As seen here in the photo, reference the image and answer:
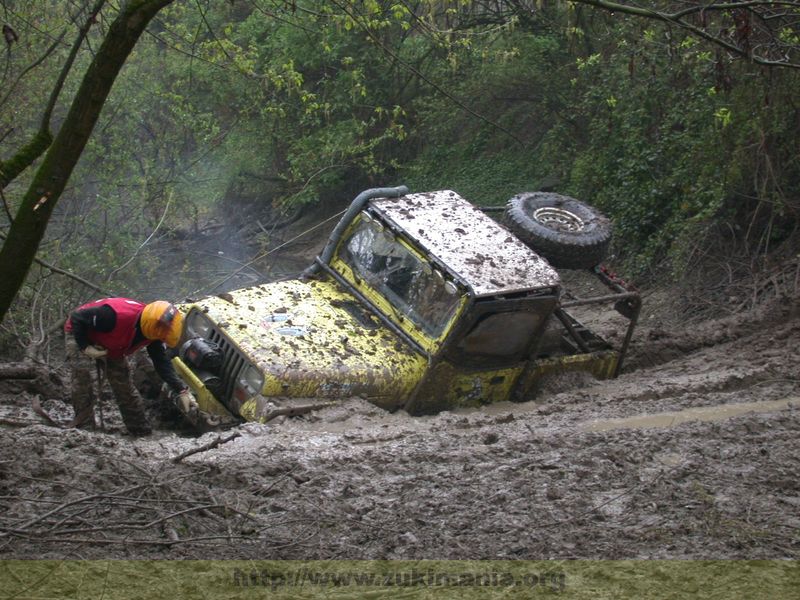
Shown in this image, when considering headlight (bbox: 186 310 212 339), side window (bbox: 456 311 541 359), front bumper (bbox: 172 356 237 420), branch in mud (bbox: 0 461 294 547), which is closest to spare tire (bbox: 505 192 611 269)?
side window (bbox: 456 311 541 359)

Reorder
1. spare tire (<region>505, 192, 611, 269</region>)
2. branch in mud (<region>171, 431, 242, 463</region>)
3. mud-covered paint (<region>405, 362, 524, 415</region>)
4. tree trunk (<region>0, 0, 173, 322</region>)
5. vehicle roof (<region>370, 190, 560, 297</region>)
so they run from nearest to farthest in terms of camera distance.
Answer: tree trunk (<region>0, 0, 173, 322</region>) < branch in mud (<region>171, 431, 242, 463</region>) < mud-covered paint (<region>405, 362, 524, 415</region>) < vehicle roof (<region>370, 190, 560, 297</region>) < spare tire (<region>505, 192, 611, 269</region>)

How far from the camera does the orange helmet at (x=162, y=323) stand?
22.2 feet

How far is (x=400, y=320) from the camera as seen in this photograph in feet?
24.9

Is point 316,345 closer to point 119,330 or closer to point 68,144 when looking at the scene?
point 119,330

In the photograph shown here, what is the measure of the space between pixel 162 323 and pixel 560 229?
3816mm

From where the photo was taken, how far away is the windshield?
7422 mm

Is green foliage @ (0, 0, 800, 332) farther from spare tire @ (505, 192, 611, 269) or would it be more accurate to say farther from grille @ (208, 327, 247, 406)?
grille @ (208, 327, 247, 406)

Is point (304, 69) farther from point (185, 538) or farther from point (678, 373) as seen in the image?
point (185, 538)

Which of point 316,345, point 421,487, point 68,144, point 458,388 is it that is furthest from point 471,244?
point 68,144

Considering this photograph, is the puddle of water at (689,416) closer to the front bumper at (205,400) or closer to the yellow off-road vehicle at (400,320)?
the yellow off-road vehicle at (400,320)

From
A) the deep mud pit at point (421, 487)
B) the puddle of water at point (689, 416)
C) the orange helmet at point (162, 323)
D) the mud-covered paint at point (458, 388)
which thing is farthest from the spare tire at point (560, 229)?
the orange helmet at point (162, 323)

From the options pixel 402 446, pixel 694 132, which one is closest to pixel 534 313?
pixel 402 446

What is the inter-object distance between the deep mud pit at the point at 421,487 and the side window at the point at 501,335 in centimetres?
57

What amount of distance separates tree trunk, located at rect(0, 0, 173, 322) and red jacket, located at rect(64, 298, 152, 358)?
255 centimetres
